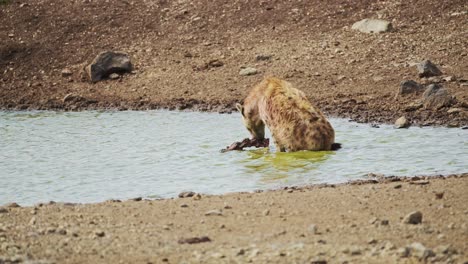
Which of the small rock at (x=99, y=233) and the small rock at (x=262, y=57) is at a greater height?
the small rock at (x=262, y=57)

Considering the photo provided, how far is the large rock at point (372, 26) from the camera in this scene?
18656 millimetres

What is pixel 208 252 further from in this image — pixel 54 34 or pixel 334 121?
pixel 54 34

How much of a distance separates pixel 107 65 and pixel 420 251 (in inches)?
490

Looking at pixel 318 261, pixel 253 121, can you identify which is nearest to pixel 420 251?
pixel 318 261

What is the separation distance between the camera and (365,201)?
8797 millimetres

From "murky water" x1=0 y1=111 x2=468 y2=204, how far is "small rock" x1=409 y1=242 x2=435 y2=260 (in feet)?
11.8

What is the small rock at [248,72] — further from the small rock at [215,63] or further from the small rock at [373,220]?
the small rock at [373,220]

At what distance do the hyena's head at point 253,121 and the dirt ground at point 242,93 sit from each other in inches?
88.5

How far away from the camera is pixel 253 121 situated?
13094 mm

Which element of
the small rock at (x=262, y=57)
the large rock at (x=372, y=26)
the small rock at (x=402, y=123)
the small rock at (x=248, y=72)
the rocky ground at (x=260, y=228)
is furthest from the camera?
the large rock at (x=372, y=26)

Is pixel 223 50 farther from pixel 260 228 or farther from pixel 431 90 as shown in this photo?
pixel 260 228

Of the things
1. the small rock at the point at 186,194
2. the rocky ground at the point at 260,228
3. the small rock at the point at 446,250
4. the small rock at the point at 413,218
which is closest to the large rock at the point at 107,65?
the small rock at the point at 186,194

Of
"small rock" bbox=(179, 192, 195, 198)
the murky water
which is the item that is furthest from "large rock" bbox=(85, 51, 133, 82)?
"small rock" bbox=(179, 192, 195, 198)

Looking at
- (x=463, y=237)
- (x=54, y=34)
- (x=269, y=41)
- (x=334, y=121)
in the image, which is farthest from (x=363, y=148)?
(x=54, y=34)
